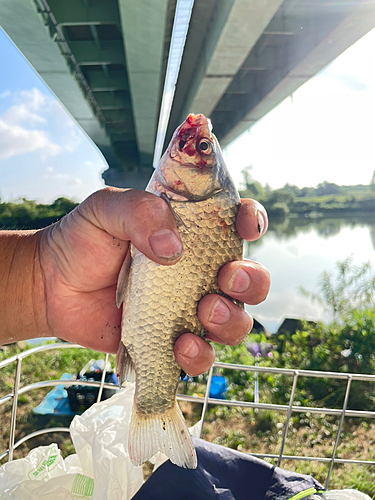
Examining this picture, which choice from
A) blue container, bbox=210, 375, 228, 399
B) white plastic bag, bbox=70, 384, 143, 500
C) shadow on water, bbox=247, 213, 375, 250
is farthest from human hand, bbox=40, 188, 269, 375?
shadow on water, bbox=247, 213, 375, 250

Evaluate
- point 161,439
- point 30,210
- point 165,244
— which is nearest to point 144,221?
point 165,244

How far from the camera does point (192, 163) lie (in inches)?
28.1

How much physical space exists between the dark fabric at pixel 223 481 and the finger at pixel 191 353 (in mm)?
402

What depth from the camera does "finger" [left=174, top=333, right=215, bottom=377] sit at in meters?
0.78

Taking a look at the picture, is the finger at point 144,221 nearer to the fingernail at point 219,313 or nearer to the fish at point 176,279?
the fish at point 176,279

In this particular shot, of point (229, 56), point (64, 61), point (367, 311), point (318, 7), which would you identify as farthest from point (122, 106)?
point (367, 311)

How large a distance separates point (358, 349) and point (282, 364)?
0.87m

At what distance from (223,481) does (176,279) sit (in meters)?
0.73

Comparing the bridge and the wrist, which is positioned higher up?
the bridge

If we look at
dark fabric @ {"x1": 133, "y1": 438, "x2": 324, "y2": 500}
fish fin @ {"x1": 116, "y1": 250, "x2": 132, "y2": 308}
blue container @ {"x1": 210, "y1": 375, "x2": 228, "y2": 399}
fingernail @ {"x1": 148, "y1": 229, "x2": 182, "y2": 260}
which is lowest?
blue container @ {"x1": 210, "y1": 375, "x2": 228, "y2": 399}

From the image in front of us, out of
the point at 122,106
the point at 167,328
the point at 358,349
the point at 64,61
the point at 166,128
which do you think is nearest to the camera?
the point at 167,328

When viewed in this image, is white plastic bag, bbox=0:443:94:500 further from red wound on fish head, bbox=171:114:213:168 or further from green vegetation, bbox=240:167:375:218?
green vegetation, bbox=240:167:375:218

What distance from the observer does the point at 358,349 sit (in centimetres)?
350

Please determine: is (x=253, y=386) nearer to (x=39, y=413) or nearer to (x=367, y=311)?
(x=367, y=311)
